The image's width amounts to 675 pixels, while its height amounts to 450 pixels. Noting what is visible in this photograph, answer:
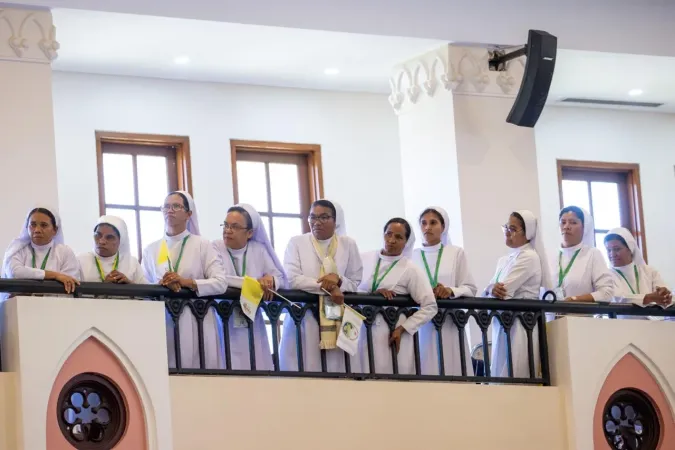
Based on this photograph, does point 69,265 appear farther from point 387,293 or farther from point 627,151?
point 627,151

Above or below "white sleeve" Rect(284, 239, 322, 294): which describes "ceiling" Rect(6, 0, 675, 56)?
above

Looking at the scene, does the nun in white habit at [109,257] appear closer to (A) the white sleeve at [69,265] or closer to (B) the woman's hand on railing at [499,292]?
(A) the white sleeve at [69,265]

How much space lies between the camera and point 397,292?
30.3ft

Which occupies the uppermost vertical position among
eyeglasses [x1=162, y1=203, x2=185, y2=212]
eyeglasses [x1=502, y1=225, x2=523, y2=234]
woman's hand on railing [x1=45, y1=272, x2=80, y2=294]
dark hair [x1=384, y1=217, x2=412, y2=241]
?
eyeglasses [x1=162, y1=203, x2=185, y2=212]

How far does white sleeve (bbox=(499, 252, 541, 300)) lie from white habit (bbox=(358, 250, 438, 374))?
29.7 inches

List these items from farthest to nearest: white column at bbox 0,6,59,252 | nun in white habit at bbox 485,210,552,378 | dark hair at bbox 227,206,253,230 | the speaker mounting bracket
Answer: the speaker mounting bracket < white column at bbox 0,6,59,252 < nun in white habit at bbox 485,210,552,378 < dark hair at bbox 227,206,253,230

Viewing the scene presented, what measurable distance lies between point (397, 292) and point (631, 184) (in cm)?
542

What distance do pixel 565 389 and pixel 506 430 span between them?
477 mm

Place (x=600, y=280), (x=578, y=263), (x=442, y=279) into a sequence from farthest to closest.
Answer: (x=578, y=263)
(x=600, y=280)
(x=442, y=279)

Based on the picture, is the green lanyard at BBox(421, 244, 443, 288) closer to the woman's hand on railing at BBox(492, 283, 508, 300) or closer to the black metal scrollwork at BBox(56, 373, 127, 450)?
the woman's hand on railing at BBox(492, 283, 508, 300)

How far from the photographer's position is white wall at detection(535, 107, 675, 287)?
1369 cm

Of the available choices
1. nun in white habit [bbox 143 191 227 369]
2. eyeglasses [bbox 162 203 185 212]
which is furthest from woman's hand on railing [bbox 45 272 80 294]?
eyeglasses [bbox 162 203 185 212]

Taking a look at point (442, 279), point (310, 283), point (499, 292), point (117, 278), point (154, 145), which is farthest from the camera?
point (154, 145)

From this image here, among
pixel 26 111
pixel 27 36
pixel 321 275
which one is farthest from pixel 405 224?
pixel 27 36
